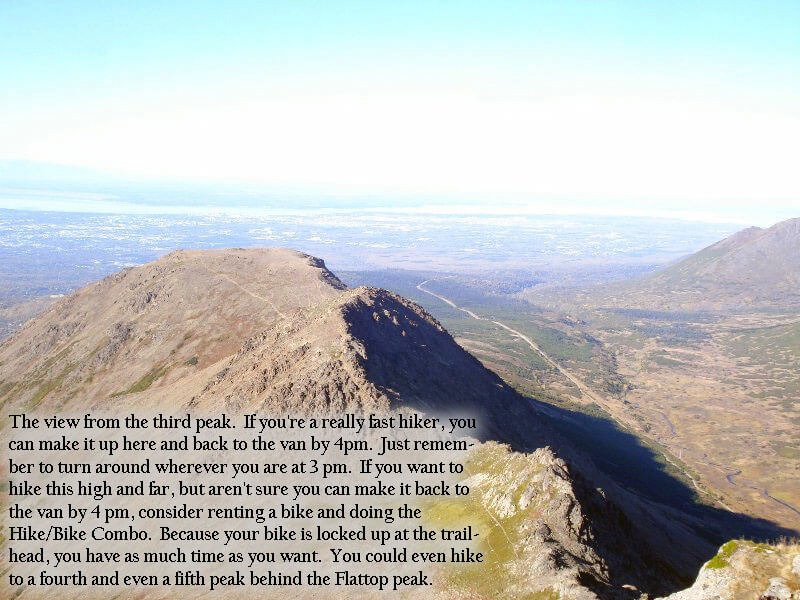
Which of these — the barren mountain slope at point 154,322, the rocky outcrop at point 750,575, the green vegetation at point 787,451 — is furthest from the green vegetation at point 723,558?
the green vegetation at point 787,451

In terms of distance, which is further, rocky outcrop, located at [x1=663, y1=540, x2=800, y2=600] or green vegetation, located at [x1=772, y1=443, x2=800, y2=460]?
green vegetation, located at [x1=772, y1=443, x2=800, y2=460]

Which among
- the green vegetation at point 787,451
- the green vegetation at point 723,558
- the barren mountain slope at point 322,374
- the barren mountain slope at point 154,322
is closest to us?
the green vegetation at point 723,558

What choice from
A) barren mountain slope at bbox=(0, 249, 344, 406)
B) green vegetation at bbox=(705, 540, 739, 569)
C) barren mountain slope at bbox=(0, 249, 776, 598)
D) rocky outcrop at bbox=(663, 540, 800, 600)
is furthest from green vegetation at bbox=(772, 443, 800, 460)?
rocky outcrop at bbox=(663, 540, 800, 600)

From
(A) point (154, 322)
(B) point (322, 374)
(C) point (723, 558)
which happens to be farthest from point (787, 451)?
(A) point (154, 322)

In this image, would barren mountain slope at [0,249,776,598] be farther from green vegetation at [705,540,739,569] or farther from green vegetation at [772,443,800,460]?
green vegetation at [772,443,800,460]

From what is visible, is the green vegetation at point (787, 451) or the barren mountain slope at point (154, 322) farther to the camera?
the green vegetation at point (787, 451)

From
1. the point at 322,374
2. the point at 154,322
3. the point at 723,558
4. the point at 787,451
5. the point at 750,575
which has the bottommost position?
the point at 787,451

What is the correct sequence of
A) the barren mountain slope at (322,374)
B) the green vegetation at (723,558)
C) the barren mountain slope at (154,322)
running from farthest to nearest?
the barren mountain slope at (154,322) → the barren mountain slope at (322,374) → the green vegetation at (723,558)

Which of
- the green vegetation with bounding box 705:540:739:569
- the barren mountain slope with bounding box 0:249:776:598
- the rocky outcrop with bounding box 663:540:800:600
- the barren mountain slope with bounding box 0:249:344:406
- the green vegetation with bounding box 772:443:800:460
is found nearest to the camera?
the rocky outcrop with bounding box 663:540:800:600

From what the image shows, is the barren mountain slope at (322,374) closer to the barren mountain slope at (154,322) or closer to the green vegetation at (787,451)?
the barren mountain slope at (154,322)

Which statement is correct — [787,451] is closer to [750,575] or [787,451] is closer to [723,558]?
[723,558]

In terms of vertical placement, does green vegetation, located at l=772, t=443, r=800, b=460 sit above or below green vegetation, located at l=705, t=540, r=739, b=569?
below

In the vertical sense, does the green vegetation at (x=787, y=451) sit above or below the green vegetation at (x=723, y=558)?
below
